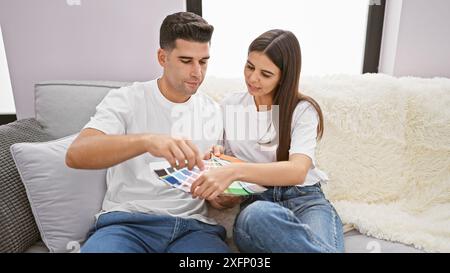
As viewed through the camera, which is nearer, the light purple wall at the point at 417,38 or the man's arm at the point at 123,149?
the man's arm at the point at 123,149

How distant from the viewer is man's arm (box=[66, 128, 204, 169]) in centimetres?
70

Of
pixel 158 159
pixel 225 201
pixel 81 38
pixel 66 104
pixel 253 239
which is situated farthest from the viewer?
pixel 81 38

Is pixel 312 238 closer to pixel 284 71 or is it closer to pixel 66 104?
pixel 284 71

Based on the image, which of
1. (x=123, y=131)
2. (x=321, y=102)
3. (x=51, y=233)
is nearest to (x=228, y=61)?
(x=321, y=102)

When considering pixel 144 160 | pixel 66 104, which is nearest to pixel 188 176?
pixel 144 160

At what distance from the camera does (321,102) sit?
3.86 feet

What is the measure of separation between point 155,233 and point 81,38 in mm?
861

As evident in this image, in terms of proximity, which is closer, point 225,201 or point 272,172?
point 272,172

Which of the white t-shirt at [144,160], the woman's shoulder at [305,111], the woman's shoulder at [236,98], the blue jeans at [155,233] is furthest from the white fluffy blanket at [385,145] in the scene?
the blue jeans at [155,233]

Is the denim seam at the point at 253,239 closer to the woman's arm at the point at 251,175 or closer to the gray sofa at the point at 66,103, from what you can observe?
the woman's arm at the point at 251,175

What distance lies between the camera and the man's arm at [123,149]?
2.31 ft

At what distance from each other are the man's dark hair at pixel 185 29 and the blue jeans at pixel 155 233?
0.48 metres

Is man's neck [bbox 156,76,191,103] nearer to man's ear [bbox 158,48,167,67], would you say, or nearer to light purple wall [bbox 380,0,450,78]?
man's ear [bbox 158,48,167,67]

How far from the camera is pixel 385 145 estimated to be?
46.7 inches
